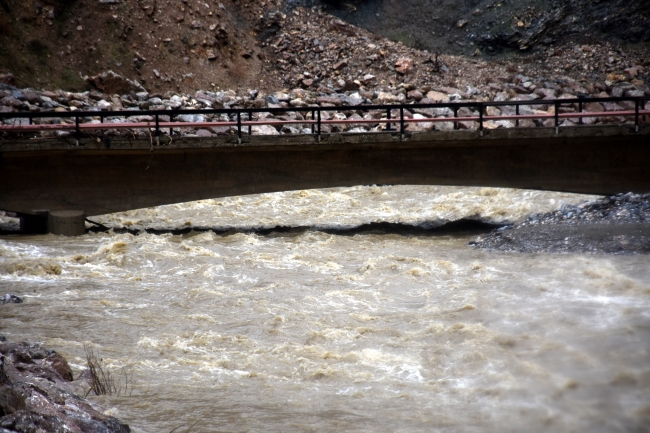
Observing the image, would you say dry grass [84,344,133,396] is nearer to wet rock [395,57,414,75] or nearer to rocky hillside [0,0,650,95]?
rocky hillside [0,0,650,95]

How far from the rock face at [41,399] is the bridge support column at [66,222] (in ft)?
33.4

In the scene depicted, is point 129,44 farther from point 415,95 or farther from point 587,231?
point 587,231

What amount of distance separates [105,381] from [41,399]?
6.09 ft

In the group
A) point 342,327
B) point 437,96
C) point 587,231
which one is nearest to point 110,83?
point 437,96

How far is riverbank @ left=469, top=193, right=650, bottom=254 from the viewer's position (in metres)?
13.1

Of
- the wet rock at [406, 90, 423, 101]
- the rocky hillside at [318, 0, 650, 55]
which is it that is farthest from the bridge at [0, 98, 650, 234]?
the rocky hillside at [318, 0, 650, 55]

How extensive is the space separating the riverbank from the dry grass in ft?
29.4

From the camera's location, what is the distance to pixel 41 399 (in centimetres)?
537

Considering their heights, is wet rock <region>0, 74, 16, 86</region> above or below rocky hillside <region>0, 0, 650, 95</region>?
below

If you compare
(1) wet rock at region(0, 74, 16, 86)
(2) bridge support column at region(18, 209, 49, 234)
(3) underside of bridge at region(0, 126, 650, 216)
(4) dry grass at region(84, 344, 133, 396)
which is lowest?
(4) dry grass at region(84, 344, 133, 396)

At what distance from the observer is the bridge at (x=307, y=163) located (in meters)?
16.9

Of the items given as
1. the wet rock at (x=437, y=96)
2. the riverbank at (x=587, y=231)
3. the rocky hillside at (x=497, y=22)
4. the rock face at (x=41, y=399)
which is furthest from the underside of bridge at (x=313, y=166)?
the rocky hillside at (x=497, y=22)

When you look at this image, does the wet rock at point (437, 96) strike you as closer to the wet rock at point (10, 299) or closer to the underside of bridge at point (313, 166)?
the underside of bridge at point (313, 166)

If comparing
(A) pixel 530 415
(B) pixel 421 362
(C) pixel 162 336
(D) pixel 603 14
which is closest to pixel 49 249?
(C) pixel 162 336
